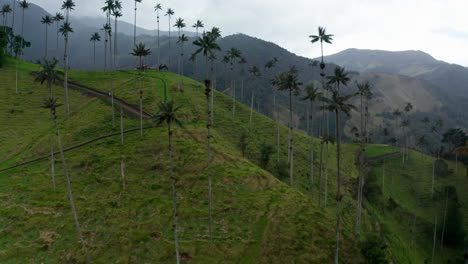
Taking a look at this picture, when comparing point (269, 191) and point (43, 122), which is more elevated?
point (43, 122)

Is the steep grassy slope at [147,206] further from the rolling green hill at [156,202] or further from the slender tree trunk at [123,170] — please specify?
the slender tree trunk at [123,170]

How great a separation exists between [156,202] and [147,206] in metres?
1.95

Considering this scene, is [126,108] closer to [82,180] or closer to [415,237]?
[82,180]

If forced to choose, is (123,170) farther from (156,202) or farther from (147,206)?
(156,202)

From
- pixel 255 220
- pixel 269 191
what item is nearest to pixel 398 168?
pixel 269 191

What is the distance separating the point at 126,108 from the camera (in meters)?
101

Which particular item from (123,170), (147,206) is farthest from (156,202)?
(123,170)

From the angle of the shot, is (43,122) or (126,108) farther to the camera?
(126,108)

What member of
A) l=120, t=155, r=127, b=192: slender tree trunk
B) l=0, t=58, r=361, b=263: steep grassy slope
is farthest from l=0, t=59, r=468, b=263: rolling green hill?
l=120, t=155, r=127, b=192: slender tree trunk

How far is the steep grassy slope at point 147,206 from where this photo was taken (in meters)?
47.1

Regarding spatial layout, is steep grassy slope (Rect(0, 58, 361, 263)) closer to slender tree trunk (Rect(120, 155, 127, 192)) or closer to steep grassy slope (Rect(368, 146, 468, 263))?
slender tree trunk (Rect(120, 155, 127, 192))

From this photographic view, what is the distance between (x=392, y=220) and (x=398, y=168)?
52.8m

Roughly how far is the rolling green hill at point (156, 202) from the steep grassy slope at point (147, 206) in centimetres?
22

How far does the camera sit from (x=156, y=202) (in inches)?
2287
